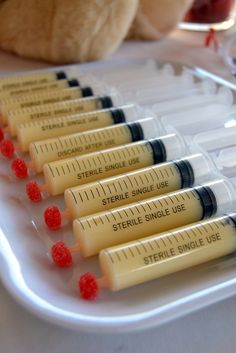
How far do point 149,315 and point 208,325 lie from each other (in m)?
0.08

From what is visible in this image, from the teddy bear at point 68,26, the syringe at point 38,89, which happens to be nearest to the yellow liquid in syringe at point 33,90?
the syringe at point 38,89

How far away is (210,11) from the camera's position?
111cm

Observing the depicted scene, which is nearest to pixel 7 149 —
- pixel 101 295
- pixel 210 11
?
pixel 101 295

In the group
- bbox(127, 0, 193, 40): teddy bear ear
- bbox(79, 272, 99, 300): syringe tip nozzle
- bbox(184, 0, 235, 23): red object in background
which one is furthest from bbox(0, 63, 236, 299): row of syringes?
bbox(184, 0, 235, 23): red object in background

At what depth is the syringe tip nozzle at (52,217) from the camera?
1.63ft

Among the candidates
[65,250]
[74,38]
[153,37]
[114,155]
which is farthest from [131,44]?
[65,250]

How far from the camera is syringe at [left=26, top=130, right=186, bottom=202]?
0.55 m

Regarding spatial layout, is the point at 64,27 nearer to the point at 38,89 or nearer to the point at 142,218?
Result: the point at 38,89

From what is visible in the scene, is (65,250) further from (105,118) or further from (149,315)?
(105,118)

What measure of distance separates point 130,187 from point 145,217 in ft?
0.21

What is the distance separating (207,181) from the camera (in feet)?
1.84

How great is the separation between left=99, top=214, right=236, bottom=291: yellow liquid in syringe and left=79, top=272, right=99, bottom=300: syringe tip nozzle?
0.05ft

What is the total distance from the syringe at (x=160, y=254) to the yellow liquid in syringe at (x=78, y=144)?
21cm

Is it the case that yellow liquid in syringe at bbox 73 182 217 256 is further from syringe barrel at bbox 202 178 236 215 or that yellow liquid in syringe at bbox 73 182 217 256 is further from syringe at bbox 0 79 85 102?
syringe at bbox 0 79 85 102
